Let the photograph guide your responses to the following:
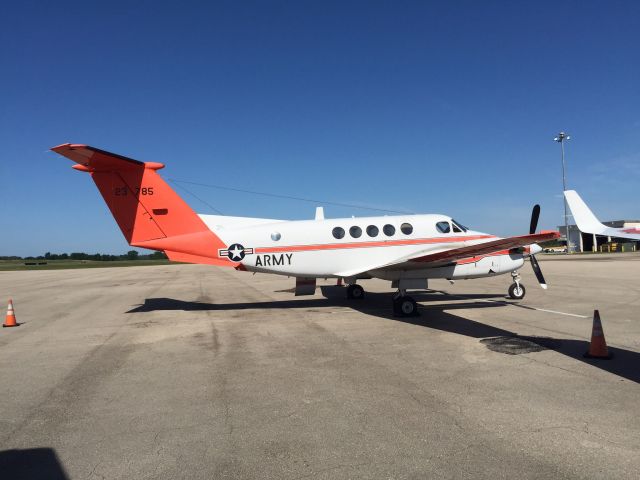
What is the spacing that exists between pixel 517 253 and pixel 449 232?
2352 mm

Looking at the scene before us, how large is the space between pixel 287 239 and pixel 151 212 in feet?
14.3

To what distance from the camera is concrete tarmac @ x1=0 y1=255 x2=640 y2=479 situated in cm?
398

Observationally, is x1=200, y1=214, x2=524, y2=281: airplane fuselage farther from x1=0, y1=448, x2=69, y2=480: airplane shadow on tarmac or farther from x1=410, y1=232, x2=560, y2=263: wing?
x1=0, y1=448, x2=69, y2=480: airplane shadow on tarmac

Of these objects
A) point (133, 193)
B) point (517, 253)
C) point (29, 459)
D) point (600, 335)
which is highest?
point (133, 193)

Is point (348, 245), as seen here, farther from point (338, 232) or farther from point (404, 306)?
point (404, 306)

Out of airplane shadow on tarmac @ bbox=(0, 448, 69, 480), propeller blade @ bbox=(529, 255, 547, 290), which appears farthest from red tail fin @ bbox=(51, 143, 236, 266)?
propeller blade @ bbox=(529, 255, 547, 290)

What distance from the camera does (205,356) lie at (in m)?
8.23

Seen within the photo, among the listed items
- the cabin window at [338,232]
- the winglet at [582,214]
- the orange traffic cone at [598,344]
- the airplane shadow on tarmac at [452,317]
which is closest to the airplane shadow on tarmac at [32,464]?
the airplane shadow on tarmac at [452,317]

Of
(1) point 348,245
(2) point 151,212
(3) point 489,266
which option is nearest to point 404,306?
(1) point 348,245

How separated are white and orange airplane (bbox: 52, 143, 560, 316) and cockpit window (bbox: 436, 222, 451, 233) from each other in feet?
0.10

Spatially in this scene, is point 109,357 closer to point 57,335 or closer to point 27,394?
point 27,394

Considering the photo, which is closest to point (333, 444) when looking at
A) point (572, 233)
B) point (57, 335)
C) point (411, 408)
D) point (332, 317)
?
point (411, 408)

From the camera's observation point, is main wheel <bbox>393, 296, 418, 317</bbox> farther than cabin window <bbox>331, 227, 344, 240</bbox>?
No

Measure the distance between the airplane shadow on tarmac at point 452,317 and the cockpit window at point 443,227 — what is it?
2582 mm
